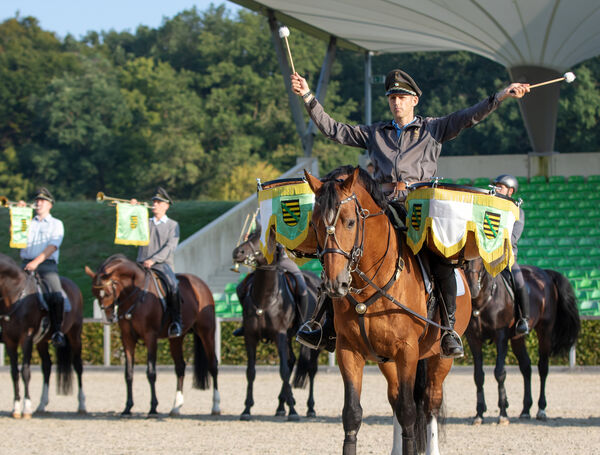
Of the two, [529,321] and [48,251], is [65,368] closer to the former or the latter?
[48,251]

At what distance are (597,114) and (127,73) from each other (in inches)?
1277

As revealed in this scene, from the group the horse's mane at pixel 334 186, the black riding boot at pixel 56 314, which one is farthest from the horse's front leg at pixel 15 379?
the horse's mane at pixel 334 186

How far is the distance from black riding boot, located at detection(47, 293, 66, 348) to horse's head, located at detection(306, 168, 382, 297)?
818 centimetres

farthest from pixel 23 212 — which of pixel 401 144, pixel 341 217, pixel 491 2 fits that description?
pixel 491 2

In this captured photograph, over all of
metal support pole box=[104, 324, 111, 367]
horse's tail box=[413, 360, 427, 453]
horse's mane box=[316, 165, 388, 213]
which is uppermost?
horse's mane box=[316, 165, 388, 213]

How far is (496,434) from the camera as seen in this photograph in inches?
425

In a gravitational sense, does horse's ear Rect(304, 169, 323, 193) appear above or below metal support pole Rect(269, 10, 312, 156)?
below

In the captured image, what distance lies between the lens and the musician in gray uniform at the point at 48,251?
13.4 m

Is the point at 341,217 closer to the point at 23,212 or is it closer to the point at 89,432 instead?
the point at 89,432

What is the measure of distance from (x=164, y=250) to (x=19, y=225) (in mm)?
2200

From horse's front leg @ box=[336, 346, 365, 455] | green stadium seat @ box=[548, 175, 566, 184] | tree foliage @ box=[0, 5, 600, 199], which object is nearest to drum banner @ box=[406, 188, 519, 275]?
horse's front leg @ box=[336, 346, 365, 455]

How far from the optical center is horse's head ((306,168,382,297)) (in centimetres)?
594

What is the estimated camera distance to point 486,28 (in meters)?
29.6

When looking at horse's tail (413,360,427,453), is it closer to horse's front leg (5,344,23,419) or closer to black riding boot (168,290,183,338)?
black riding boot (168,290,183,338)
